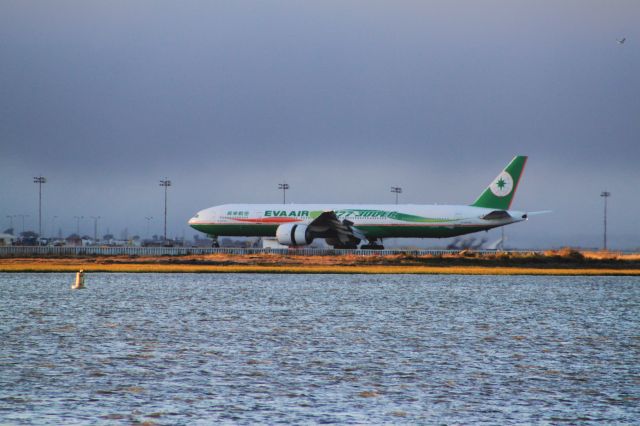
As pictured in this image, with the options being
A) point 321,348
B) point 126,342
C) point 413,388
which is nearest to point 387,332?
point 321,348

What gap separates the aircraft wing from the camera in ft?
290

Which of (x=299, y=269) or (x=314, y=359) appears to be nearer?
(x=314, y=359)

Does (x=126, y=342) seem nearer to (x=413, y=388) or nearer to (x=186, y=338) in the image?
(x=186, y=338)

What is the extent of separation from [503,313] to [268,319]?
9456 mm

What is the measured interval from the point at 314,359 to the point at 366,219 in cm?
6974

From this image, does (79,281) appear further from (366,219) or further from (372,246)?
(372,246)

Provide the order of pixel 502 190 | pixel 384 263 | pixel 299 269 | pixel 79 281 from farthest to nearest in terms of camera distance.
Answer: pixel 502 190, pixel 384 263, pixel 299 269, pixel 79 281

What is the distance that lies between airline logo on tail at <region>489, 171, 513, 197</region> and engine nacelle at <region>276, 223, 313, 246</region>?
63.3 ft

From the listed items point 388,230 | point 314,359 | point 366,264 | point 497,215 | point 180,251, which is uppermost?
point 497,215

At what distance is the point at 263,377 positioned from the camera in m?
19.1

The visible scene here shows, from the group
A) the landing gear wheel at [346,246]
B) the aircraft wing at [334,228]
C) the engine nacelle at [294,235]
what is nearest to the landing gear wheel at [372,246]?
the landing gear wheel at [346,246]

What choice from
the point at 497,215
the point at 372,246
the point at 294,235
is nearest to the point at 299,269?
the point at 294,235

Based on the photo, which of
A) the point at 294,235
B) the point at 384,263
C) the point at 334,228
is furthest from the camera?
the point at 334,228

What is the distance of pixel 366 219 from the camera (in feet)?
299
